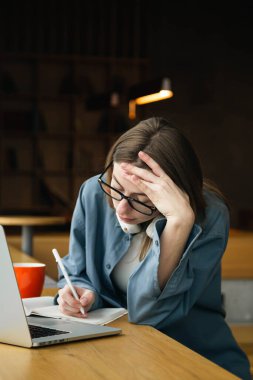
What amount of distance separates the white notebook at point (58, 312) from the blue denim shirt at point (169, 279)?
2.1 inches

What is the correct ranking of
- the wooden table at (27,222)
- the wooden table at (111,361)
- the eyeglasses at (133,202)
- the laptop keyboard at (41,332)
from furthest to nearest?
the wooden table at (27,222) < the eyeglasses at (133,202) < the laptop keyboard at (41,332) < the wooden table at (111,361)

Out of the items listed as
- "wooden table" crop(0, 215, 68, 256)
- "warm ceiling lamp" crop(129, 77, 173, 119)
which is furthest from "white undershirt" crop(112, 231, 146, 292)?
"warm ceiling lamp" crop(129, 77, 173, 119)

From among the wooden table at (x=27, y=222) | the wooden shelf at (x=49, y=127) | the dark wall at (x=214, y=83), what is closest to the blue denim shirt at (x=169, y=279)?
the wooden table at (x=27, y=222)

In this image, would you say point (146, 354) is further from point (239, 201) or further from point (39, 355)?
point (239, 201)

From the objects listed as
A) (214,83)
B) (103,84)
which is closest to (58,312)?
(103,84)

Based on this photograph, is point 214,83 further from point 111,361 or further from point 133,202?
point 111,361

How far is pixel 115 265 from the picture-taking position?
1.95 metres

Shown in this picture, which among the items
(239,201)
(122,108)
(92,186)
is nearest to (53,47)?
(122,108)

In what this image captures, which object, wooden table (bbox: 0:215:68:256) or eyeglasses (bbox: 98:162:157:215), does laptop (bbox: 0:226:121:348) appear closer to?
eyeglasses (bbox: 98:162:157:215)

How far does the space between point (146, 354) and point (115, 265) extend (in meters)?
0.61

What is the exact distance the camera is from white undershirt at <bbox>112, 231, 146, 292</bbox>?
6.44 feet

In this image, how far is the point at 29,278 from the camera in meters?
1.97

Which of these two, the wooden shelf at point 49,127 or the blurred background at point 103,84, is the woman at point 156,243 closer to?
the blurred background at point 103,84

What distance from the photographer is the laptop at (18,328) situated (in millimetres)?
1333
